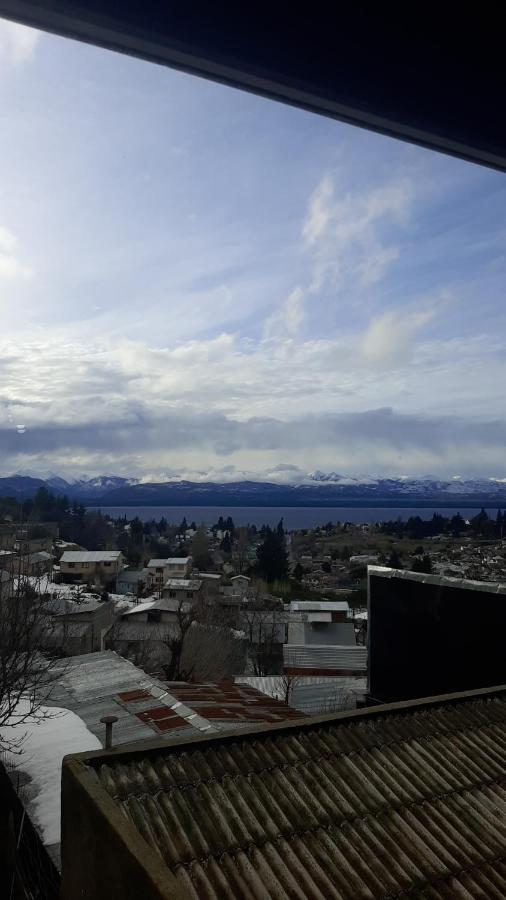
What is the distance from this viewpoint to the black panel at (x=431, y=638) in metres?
6.68

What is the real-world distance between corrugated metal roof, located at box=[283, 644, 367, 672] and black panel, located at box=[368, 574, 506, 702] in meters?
5.77

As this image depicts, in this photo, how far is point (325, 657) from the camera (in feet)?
47.4

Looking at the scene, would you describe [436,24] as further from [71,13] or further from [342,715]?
[342,715]

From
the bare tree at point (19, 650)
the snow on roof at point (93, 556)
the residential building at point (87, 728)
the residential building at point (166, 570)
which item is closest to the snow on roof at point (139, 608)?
the snow on roof at point (93, 556)

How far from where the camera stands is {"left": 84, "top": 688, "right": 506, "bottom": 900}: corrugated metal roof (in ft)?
7.13

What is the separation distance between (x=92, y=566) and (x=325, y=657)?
409 inches

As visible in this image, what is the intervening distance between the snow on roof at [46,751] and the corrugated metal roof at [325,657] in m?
8.23

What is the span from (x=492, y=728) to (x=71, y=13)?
12.9ft

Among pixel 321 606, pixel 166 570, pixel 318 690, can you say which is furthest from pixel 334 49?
pixel 166 570

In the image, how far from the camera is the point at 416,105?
→ 86 centimetres

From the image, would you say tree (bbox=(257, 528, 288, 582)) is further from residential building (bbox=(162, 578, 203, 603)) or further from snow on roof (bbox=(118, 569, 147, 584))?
snow on roof (bbox=(118, 569, 147, 584))

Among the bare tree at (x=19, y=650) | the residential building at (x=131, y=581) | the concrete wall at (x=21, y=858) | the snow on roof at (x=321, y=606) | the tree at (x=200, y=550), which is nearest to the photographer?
the concrete wall at (x=21, y=858)

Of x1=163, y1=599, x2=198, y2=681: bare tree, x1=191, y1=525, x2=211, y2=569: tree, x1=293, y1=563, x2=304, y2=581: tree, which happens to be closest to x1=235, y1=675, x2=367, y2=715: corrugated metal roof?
x1=163, y1=599, x2=198, y2=681: bare tree

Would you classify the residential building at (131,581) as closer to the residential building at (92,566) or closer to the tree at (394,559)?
the residential building at (92,566)
